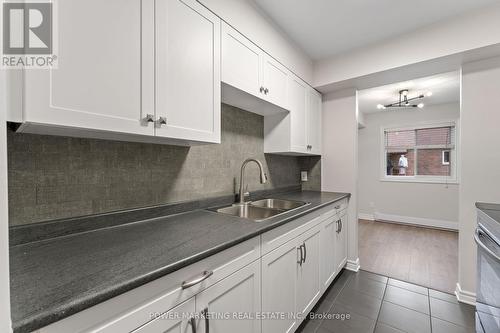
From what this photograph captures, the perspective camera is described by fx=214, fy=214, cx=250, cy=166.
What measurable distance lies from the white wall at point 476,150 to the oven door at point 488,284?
0.92 m

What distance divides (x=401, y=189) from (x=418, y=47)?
11.3 feet

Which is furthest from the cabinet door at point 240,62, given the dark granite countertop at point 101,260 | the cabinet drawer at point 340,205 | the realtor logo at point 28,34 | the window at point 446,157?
the window at point 446,157

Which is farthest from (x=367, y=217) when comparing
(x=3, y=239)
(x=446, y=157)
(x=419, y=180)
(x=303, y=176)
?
(x=3, y=239)

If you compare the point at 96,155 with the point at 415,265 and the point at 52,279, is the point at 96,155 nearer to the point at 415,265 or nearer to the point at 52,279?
the point at 52,279

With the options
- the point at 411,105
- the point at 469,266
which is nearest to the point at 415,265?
the point at 469,266

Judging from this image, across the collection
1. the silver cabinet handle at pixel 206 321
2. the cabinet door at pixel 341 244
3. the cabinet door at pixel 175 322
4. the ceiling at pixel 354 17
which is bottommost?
the cabinet door at pixel 341 244

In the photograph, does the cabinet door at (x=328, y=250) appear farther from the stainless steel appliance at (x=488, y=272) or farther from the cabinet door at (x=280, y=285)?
the stainless steel appliance at (x=488, y=272)

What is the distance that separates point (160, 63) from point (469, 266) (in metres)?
2.98

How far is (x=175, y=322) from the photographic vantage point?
0.75 m

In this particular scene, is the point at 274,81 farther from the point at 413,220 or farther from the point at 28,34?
the point at 413,220

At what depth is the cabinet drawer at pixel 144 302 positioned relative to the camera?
0.55 metres

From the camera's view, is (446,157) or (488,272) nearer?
(488,272)

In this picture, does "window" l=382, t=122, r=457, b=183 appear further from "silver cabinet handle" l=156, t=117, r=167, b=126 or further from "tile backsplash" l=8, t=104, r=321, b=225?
"silver cabinet handle" l=156, t=117, r=167, b=126

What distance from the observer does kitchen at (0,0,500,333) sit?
0.68m
